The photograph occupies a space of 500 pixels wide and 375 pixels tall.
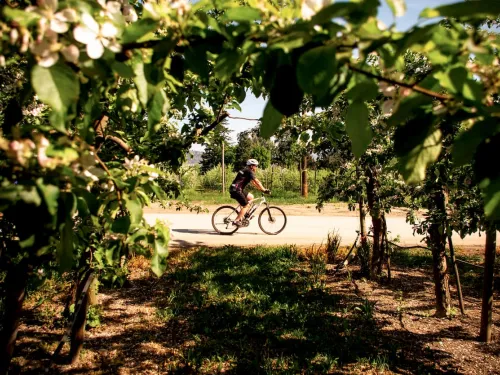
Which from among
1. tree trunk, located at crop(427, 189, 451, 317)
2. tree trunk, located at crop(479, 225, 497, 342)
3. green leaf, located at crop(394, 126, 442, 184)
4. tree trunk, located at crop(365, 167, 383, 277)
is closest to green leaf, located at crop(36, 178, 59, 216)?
green leaf, located at crop(394, 126, 442, 184)

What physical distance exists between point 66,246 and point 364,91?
0.78m

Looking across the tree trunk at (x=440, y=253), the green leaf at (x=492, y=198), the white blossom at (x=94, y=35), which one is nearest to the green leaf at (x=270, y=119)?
the white blossom at (x=94, y=35)

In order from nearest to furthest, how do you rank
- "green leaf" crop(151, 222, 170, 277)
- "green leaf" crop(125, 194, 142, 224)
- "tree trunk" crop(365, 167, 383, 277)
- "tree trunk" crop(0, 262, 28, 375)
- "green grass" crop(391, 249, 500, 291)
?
"green leaf" crop(125, 194, 142, 224) < "green leaf" crop(151, 222, 170, 277) < "tree trunk" crop(0, 262, 28, 375) < "tree trunk" crop(365, 167, 383, 277) < "green grass" crop(391, 249, 500, 291)

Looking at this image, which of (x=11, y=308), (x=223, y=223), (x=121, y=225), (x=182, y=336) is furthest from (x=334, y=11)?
(x=223, y=223)

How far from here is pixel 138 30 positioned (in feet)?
2.45

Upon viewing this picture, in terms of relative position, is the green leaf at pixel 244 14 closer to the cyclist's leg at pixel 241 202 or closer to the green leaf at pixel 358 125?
the green leaf at pixel 358 125

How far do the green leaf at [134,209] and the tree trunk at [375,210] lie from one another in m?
4.35

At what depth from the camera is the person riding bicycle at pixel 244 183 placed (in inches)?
320

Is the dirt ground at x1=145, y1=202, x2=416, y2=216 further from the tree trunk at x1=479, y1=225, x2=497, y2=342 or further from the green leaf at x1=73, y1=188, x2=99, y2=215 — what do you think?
the green leaf at x1=73, y1=188, x2=99, y2=215

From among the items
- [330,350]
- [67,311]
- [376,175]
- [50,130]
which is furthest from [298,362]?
[50,130]

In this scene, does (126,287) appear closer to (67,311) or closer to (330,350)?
(67,311)

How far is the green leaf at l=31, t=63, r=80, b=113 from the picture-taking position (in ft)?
2.24

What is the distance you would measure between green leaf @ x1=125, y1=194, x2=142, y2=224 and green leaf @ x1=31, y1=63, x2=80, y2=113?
41cm

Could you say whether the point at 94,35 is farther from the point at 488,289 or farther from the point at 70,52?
the point at 488,289
